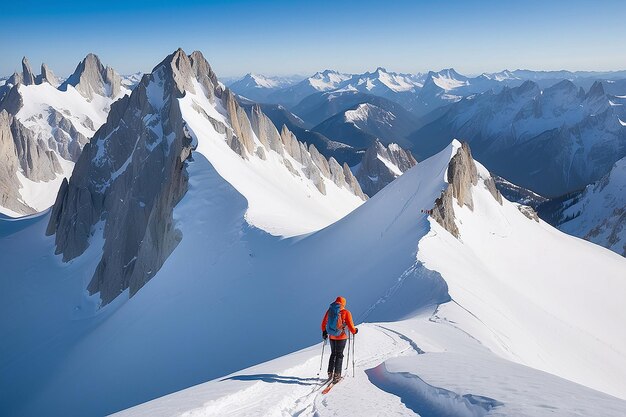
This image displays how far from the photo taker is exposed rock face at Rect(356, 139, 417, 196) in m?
166

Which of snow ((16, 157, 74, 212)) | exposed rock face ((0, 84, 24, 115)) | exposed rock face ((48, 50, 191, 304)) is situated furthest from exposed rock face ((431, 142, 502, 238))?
exposed rock face ((0, 84, 24, 115))

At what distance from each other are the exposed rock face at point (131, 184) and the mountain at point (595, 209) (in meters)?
115

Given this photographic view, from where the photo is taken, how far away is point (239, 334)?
85.3 feet

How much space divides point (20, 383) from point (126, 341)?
1725 centimetres

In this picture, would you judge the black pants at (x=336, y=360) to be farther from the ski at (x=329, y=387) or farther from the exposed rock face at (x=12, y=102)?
the exposed rock face at (x=12, y=102)

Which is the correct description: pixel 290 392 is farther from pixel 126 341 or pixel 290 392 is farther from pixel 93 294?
pixel 93 294

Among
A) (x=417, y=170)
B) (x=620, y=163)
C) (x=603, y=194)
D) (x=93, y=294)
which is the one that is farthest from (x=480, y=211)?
(x=620, y=163)

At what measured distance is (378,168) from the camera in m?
170

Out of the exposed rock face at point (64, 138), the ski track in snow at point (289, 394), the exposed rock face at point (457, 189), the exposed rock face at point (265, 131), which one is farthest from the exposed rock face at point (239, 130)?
the exposed rock face at point (64, 138)

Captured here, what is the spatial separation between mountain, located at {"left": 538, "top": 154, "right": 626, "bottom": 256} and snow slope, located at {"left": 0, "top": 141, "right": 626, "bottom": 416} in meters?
89.3

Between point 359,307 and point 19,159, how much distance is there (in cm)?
15568

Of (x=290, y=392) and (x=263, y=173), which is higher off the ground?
(x=263, y=173)

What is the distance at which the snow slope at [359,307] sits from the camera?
15.3 metres

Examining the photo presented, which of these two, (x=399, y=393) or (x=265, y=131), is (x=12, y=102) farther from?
(x=399, y=393)
